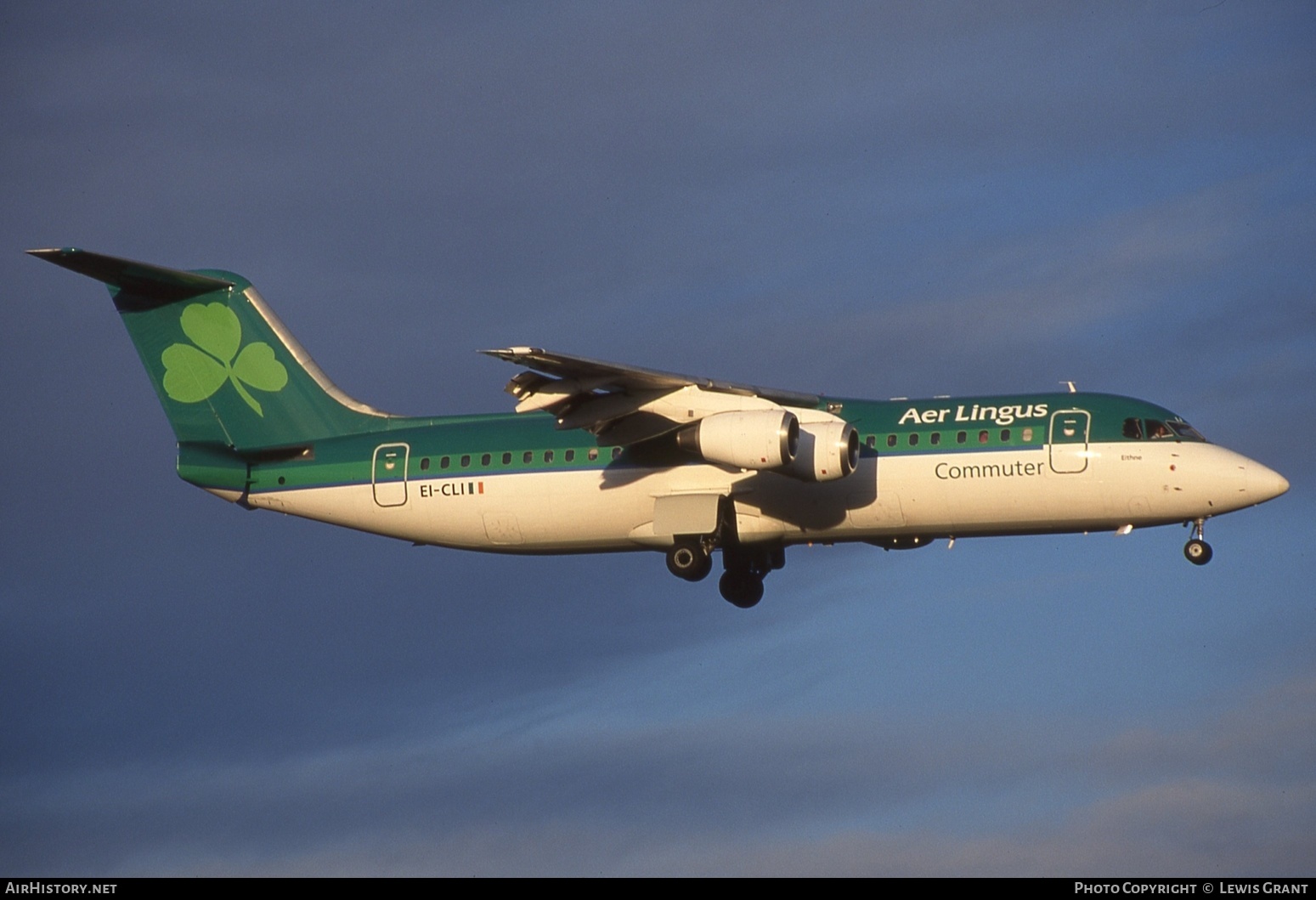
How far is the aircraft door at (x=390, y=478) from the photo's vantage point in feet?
112

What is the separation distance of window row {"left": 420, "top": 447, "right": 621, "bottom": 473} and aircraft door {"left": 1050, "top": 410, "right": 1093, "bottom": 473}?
289 inches

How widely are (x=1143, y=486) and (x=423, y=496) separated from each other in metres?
12.2

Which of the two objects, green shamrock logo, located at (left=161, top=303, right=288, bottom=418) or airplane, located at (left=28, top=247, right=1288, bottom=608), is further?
green shamrock logo, located at (left=161, top=303, right=288, bottom=418)

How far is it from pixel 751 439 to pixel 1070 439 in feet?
16.6

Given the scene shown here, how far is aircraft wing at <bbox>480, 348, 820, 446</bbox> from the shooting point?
31.7m

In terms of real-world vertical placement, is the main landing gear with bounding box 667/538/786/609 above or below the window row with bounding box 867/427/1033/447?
Answer: below

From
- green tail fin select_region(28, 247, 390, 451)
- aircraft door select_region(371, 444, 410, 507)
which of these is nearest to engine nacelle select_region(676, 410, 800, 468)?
aircraft door select_region(371, 444, 410, 507)

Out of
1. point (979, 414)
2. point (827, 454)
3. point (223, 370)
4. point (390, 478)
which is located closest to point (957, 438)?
point (979, 414)

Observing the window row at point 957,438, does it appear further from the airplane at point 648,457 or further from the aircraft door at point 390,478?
the aircraft door at point 390,478

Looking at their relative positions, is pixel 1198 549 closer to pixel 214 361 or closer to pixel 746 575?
pixel 746 575

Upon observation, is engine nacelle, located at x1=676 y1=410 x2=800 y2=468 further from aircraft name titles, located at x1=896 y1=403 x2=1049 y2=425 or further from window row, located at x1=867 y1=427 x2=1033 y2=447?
aircraft name titles, located at x1=896 y1=403 x2=1049 y2=425

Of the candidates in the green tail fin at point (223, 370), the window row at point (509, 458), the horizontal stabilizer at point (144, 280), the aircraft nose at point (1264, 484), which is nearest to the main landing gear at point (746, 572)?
the window row at point (509, 458)

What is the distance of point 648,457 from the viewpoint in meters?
33.1
